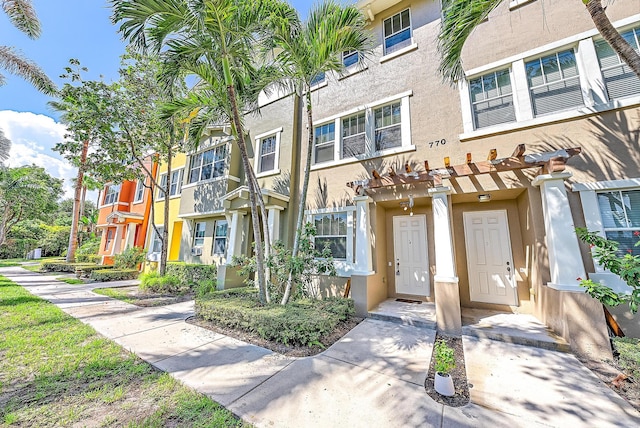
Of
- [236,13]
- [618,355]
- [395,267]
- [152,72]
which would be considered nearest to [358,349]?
[395,267]

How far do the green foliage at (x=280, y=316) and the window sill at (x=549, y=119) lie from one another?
5920 millimetres

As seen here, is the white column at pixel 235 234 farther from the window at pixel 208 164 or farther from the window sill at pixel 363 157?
the window sill at pixel 363 157

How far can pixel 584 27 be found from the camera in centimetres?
589

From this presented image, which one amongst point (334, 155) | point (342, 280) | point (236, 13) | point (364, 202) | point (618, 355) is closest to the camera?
point (618, 355)

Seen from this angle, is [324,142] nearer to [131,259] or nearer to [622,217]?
[622,217]

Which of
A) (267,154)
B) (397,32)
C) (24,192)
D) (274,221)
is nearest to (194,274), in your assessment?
(274,221)

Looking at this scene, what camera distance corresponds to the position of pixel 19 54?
11.7m

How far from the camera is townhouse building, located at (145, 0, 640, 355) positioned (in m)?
5.19

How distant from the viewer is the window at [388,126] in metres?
8.13

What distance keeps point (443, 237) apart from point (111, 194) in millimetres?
24808

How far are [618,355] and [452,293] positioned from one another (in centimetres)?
265

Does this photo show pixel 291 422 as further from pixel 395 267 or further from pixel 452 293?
pixel 395 267

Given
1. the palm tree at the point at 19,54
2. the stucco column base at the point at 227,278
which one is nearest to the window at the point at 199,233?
the stucco column base at the point at 227,278

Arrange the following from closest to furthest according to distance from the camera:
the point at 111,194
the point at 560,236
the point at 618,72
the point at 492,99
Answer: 1. the point at 560,236
2. the point at 618,72
3. the point at 492,99
4. the point at 111,194
